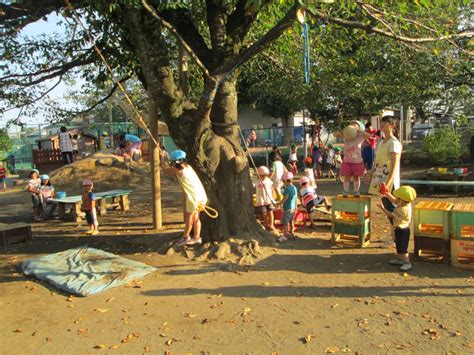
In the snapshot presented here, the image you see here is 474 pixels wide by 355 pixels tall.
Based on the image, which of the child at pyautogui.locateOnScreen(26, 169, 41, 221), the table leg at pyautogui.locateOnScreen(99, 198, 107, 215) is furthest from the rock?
the child at pyautogui.locateOnScreen(26, 169, 41, 221)

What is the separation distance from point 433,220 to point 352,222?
122 centimetres

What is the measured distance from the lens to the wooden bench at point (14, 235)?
8383 mm

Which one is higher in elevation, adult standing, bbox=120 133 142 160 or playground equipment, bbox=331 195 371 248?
adult standing, bbox=120 133 142 160

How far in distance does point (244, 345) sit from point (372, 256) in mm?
3049

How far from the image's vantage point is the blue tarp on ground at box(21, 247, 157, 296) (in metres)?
5.77

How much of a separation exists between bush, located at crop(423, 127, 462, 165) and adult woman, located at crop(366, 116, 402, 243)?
36.4 feet

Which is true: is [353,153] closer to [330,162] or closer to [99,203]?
[99,203]

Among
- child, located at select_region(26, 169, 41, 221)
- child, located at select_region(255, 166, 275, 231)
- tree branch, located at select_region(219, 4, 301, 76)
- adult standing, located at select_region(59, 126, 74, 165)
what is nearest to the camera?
tree branch, located at select_region(219, 4, 301, 76)

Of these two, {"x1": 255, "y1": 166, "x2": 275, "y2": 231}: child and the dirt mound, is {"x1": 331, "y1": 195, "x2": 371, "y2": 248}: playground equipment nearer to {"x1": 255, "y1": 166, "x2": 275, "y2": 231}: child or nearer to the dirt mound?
{"x1": 255, "y1": 166, "x2": 275, "y2": 231}: child

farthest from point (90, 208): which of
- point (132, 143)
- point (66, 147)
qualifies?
point (66, 147)

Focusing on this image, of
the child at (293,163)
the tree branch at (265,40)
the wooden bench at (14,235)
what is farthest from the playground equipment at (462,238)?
the wooden bench at (14,235)

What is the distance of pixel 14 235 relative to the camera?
8500 mm

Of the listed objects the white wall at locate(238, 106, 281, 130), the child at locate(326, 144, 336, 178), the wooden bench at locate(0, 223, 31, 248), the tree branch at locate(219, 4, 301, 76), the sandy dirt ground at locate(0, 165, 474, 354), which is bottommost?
the sandy dirt ground at locate(0, 165, 474, 354)

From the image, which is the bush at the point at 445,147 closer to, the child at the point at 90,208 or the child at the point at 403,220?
the child at the point at 403,220
